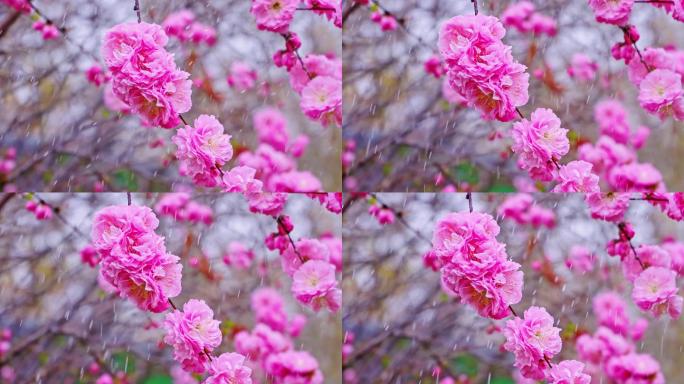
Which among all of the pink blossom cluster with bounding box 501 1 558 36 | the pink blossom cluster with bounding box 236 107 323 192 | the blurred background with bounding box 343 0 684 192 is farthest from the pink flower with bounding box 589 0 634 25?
the pink blossom cluster with bounding box 236 107 323 192

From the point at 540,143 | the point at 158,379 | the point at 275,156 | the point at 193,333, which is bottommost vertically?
the point at 158,379

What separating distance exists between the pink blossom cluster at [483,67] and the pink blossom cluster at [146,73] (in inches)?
26.3

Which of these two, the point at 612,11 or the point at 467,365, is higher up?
the point at 612,11

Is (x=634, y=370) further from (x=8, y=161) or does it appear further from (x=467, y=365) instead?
(x=8, y=161)

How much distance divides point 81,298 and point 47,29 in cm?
67

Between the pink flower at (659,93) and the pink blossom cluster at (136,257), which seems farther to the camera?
the pink flower at (659,93)

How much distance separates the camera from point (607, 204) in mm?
2396

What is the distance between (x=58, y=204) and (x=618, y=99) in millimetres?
1433

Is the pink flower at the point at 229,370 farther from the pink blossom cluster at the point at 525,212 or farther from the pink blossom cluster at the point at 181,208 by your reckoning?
the pink blossom cluster at the point at 525,212

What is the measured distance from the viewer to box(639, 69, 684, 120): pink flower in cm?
241

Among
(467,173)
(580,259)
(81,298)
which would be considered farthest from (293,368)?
(580,259)

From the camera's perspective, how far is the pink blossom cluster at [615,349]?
7.80 ft

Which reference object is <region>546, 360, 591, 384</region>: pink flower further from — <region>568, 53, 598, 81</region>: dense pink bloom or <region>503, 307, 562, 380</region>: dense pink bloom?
<region>568, 53, 598, 81</region>: dense pink bloom

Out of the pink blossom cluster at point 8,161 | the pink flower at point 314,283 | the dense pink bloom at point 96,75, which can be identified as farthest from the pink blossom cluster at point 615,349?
the pink blossom cluster at point 8,161
